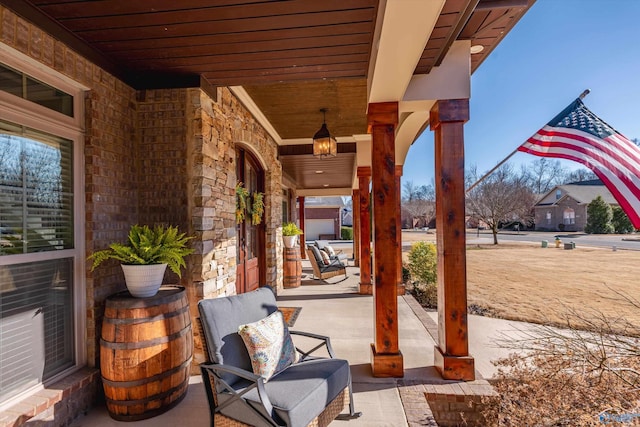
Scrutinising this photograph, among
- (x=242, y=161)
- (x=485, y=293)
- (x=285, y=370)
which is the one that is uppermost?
(x=242, y=161)

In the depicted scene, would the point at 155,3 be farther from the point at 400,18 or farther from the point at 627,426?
the point at 627,426

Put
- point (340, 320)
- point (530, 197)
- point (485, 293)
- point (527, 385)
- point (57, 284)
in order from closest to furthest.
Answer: point (57, 284), point (527, 385), point (340, 320), point (485, 293), point (530, 197)

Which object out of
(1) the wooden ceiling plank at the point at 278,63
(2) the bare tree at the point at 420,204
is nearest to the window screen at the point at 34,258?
(1) the wooden ceiling plank at the point at 278,63

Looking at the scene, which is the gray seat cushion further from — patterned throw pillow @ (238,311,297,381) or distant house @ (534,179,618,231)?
distant house @ (534,179,618,231)

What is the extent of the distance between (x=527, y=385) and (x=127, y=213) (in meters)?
3.57

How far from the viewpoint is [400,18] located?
1.68 metres

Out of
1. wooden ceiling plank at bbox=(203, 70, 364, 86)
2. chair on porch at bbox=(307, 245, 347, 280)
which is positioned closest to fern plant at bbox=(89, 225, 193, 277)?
wooden ceiling plank at bbox=(203, 70, 364, 86)

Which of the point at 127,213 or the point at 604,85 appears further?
the point at 604,85

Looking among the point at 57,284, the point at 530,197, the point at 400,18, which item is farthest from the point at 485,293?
the point at 530,197

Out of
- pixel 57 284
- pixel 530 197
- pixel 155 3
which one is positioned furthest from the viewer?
pixel 530 197

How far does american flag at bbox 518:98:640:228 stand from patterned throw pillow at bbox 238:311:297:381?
2.77 metres

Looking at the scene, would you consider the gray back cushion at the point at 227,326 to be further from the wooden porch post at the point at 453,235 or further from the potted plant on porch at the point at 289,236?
the potted plant on porch at the point at 289,236

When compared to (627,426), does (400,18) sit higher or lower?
higher

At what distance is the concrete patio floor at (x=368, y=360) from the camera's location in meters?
2.13
